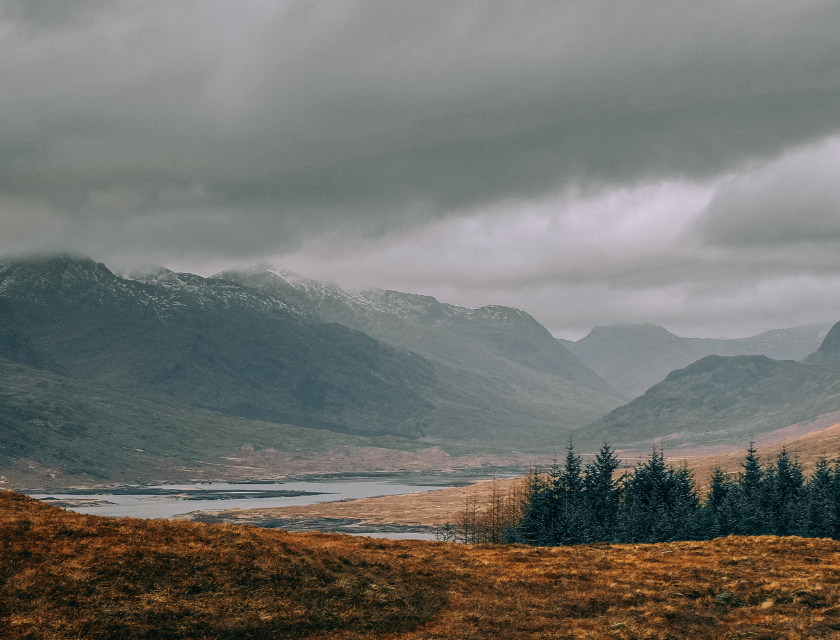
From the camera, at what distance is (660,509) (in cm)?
11581

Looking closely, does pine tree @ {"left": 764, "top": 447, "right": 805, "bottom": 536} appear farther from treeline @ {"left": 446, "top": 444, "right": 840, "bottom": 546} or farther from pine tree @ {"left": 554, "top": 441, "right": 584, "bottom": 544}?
pine tree @ {"left": 554, "top": 441, "right": 584, "bottom": 544}

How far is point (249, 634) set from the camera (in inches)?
1745

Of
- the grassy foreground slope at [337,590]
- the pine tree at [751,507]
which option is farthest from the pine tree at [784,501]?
the grassy foreground slope at [337,590]

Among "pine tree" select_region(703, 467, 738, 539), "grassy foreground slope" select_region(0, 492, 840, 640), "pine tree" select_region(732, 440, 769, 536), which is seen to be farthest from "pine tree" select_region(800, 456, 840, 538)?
"grassy foreground slope" select_region(0, 492, 840, 640)

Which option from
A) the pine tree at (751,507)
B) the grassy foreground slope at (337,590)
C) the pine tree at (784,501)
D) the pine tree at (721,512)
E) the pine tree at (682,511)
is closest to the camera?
the grassy foreground slope at (337,590)

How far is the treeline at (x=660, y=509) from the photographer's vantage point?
111438mm

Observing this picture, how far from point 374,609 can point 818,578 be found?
34997mm

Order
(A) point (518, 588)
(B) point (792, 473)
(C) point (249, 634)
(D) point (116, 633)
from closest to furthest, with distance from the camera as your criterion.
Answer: (D) point (116, 633), (C) point (249, 634), (A) point (518, 588), (B) point (792, 473)

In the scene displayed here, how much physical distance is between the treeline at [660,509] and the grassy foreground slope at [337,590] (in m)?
46.1

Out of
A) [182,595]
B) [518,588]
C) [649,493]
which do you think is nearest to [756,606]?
[518,588]

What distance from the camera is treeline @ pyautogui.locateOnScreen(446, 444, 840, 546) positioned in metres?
111

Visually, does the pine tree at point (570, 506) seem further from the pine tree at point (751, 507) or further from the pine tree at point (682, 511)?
the pine tree at point (751, 507)

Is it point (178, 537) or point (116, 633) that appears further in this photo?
point (178, 537)

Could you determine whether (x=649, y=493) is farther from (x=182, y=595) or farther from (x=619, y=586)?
(x=182, y=595)
